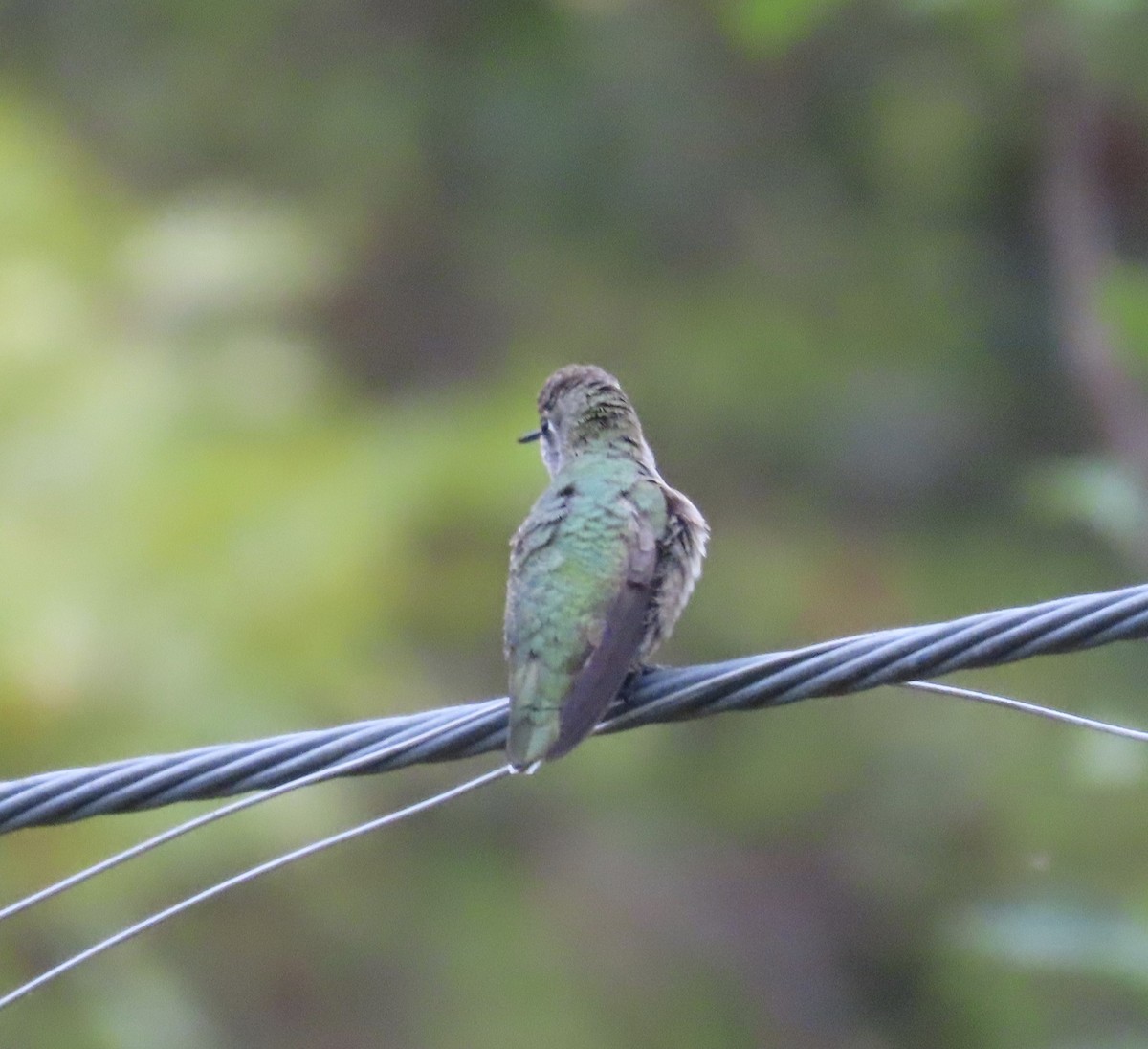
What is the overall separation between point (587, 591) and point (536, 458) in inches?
149

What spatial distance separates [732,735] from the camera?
14172mm

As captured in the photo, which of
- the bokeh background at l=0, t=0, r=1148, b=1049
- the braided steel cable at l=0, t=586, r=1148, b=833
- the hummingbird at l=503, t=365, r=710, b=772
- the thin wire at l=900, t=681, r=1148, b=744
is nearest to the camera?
the braided steel cable at l=0, t=586, r=1148, b=833

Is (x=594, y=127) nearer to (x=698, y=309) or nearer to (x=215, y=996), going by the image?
(x=698, y=309)

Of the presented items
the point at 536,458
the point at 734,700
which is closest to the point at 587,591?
the point at 734,700

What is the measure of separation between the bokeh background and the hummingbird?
9.02 feet

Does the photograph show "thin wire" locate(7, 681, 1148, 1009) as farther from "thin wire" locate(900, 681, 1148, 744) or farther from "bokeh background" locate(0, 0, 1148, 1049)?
"bokeh background" locate(0, 0, 1148, 1049)

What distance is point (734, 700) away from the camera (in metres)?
4.05

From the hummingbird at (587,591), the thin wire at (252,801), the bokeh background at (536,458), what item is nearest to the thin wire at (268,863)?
the thin wire at (252,801)

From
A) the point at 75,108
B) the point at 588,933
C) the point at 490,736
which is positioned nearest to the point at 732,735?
the point at 588,933

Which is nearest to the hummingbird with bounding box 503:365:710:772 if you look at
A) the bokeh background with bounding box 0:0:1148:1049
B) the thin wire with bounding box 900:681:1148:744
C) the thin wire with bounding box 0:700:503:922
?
the thin wire with bounding box 0:700:503:922

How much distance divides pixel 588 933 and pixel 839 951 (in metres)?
1.88

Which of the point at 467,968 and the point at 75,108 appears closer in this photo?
the point at 467,968

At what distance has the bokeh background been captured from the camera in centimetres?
797

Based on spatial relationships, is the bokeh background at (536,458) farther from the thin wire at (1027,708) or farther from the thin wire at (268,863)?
the thin wire at (1027,708)
